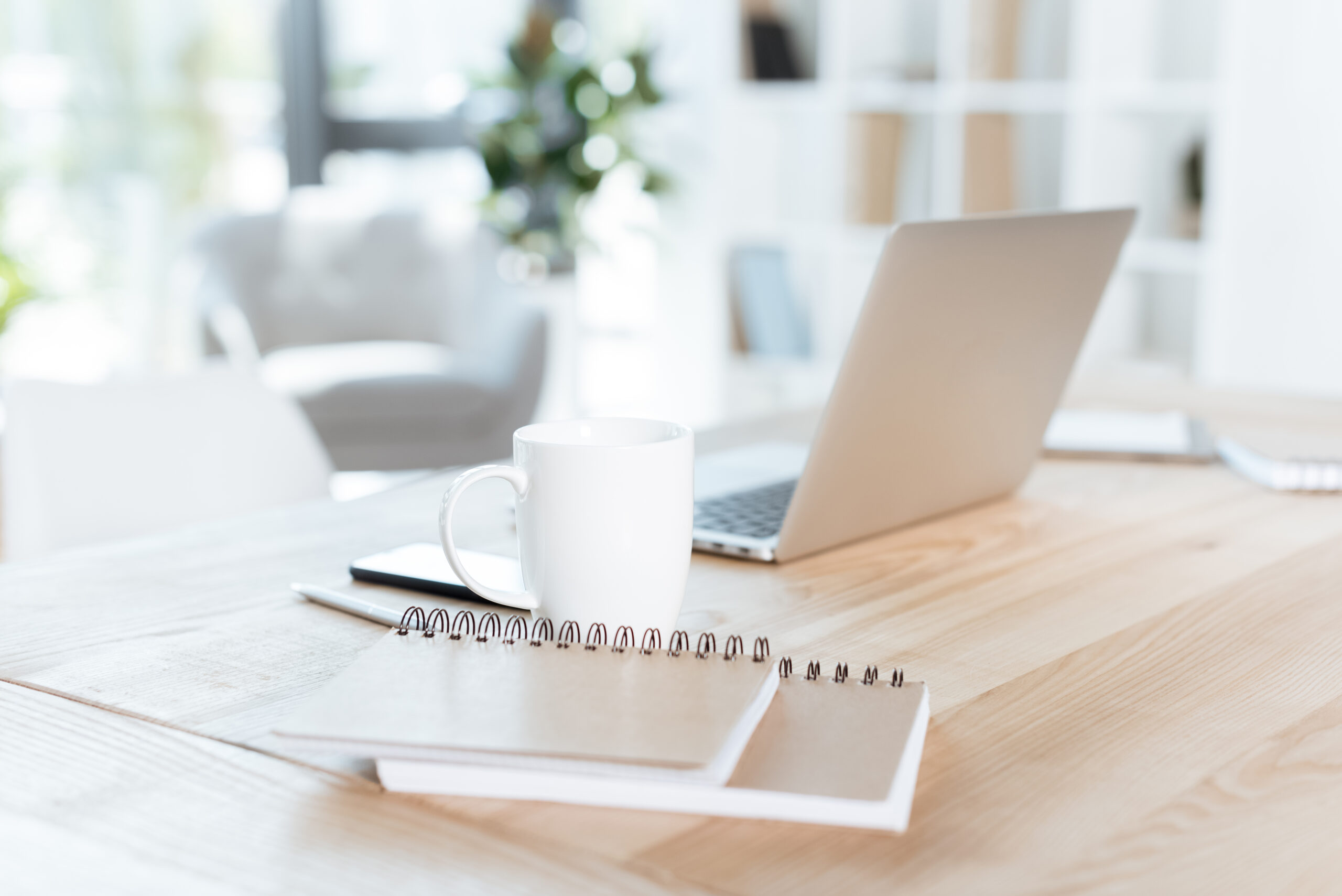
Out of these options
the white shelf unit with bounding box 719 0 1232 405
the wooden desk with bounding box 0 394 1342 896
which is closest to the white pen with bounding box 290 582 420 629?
the wooden desk with bounding box 0 394 1342 896

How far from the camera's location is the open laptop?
781 mm

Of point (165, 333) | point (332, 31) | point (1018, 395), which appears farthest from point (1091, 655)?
point (332, 31)

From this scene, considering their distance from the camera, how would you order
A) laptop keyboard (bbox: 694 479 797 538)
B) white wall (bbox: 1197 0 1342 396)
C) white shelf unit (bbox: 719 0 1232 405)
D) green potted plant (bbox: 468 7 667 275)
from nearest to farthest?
laptop keyboard (bbox: 694 479 797 538) < white wall (bbox: 1197 0 1342 396) < white shelf unit (bbox: 719 0 1232 405) < green potted plant (bbox: 468 7 667 275)

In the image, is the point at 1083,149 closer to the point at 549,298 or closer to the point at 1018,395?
the point at 549,298

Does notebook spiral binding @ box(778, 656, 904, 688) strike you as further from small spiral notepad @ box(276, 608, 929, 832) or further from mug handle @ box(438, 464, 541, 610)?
mug handle @ box(438, 464, 541, 610)

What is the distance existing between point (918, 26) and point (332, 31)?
2.06 meters

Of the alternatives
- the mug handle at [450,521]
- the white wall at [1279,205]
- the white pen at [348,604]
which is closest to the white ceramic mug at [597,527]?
the mug handle at [450,521]

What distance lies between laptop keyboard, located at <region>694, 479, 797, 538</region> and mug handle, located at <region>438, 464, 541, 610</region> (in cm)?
27

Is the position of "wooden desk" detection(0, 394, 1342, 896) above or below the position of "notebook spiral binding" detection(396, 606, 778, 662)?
below

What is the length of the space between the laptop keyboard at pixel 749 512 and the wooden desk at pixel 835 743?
0.05 meters

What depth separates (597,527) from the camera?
619 millimetres

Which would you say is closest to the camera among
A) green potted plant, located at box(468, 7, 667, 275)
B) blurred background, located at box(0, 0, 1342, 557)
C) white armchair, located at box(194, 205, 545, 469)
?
blurred background, located at box(0, 0, 1342, 557)

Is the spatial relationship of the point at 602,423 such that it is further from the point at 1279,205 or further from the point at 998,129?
the point at 998,129

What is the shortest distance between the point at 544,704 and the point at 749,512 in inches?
17.5
